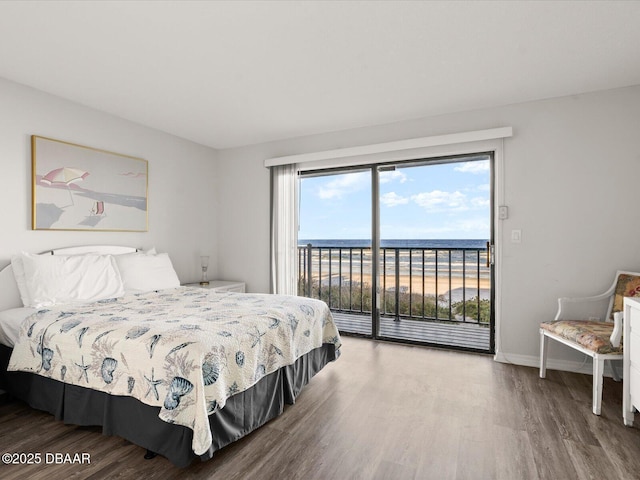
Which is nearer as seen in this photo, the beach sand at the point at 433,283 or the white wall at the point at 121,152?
the white wall at the point at 121,152

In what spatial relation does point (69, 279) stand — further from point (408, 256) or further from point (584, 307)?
point (584, 307)

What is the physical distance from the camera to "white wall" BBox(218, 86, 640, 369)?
9.61 ft

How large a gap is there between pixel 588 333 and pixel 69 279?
3.85m

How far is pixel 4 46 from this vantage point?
229 cm

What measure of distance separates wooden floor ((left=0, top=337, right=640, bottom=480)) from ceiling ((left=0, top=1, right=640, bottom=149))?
7.82ft

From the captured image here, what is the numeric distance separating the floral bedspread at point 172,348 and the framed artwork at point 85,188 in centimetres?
95

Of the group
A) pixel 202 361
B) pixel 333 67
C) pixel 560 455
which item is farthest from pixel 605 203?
pixel 202 361

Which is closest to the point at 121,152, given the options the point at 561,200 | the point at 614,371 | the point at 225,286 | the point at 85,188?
the point at 85,188

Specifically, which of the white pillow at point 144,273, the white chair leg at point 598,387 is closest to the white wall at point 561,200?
the white chair leg at point 598,387

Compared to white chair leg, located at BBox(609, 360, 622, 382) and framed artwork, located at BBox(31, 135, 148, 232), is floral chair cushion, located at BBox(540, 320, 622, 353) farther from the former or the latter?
framed artwork, located at BBox(31, 135, 148, 232)

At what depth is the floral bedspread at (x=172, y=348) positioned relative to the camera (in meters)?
1.68

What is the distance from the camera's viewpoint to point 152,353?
5.80 ft

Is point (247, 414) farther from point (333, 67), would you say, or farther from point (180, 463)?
point (333, 67)

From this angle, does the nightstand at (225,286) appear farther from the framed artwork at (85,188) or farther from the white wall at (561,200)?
the white wall at (561,200)
